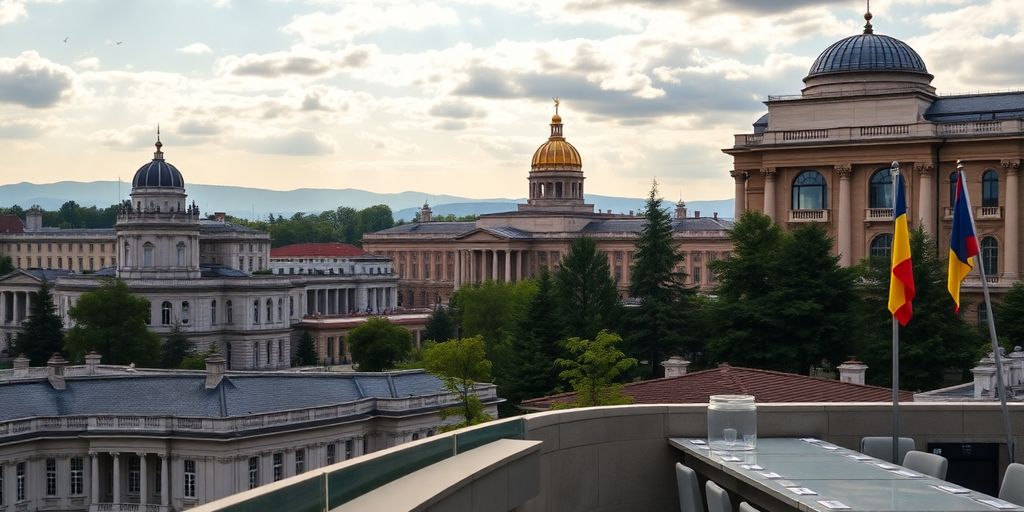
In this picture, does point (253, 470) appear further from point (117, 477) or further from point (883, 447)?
point (883, 447)

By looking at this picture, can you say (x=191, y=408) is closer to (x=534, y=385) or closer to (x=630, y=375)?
(x=534, y=385)

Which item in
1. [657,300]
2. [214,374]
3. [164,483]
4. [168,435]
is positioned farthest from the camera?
[657,300]

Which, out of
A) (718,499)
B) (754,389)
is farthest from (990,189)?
(718,499)

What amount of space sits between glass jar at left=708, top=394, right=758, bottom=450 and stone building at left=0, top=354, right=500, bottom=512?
46.0 metres

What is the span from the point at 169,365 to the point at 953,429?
4287 inches

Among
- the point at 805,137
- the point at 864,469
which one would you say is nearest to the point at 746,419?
the point at 864,469

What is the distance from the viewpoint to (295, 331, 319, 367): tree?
147m

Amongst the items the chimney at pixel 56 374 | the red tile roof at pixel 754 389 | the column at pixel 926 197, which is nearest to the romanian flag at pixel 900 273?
the red tile roof at pixel 754 389

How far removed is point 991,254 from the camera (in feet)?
267

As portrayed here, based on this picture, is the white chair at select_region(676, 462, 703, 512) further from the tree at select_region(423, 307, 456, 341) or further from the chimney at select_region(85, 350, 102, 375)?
the tree at select_region(423, 307, 456, 341)

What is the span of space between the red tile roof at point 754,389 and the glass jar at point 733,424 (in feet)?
60.9

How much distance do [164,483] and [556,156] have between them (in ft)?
455

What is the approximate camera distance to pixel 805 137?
3324 inches

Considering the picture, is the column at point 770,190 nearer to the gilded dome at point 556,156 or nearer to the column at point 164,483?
the column at point 164,483
